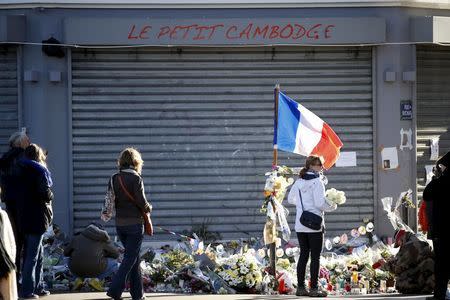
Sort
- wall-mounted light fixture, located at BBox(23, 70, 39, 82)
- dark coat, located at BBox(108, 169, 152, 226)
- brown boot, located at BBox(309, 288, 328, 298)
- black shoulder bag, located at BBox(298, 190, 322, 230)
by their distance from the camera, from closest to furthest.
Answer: dark coat, located at BBox(108, 169, 152, 226)
black shoulder bag, located at BBox(298, 190, 322, 230)
brown boot, located at BBox(309, 288, 328, 298)
wall-mounted light fixture, located at BBox(23, 70, 39, 82)

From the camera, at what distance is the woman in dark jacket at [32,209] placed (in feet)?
35.0

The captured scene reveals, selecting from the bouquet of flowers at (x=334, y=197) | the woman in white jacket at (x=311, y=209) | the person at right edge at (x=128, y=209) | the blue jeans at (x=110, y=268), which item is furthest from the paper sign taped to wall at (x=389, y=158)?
the person at right edge at (x=128, y=209)

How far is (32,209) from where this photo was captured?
1070 cm

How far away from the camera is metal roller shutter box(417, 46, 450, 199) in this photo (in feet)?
51.5

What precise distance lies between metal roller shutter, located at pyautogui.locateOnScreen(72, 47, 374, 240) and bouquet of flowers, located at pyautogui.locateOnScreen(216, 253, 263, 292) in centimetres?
330

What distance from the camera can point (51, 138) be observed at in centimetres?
1484

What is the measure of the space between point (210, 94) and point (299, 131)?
3.40 metres

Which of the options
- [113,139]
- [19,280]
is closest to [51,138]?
[113,139]

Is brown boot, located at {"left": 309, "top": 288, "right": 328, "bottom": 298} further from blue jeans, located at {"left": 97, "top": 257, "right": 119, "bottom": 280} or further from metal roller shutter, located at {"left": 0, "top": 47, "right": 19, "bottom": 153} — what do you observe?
metal roller shutter, located at {"left": 0, "top": 47, "right": 19, "bottom": 153}

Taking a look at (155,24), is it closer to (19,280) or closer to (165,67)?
(165,67)

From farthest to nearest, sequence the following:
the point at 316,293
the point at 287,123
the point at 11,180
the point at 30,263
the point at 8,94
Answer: the point at 8,94
the point at 287,123
the point at 316,293
the point at 11,180
the point at 30,263

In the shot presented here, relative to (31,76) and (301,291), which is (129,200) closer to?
(301,291)

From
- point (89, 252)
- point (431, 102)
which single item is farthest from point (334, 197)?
point (431, 102)

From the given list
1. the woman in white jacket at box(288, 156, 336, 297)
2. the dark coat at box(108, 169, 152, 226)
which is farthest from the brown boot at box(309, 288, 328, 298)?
the dark coat at box(108, 169, 152, 226)
